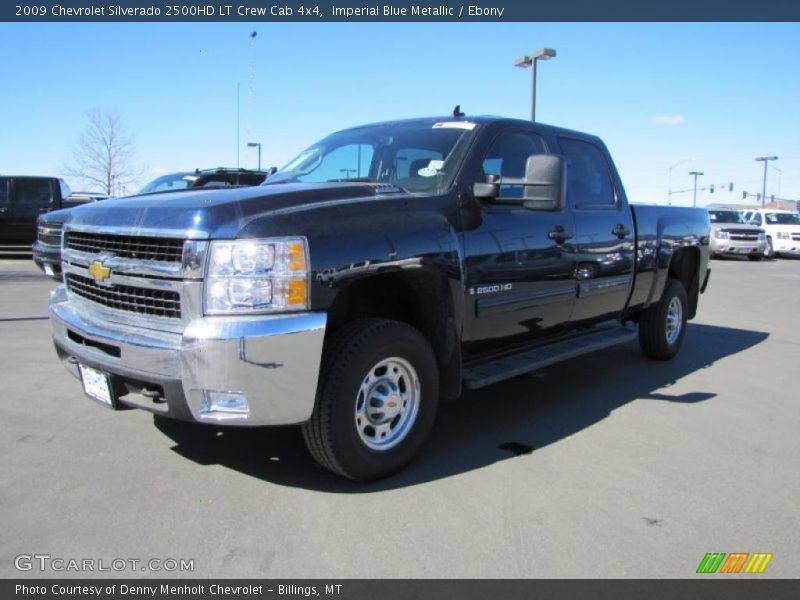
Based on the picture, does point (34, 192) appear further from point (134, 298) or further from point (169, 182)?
point (134, 298)

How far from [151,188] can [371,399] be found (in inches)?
423

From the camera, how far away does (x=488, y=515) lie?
10.1 ft

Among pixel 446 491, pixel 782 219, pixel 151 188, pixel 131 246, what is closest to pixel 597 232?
pixel 446 491

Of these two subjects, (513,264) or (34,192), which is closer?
(513,264)

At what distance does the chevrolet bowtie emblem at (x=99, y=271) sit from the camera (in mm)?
3271

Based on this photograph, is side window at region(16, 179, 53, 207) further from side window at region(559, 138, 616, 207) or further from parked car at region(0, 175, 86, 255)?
side window at region(559, 138, 616, 207)

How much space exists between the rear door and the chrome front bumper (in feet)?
8.42

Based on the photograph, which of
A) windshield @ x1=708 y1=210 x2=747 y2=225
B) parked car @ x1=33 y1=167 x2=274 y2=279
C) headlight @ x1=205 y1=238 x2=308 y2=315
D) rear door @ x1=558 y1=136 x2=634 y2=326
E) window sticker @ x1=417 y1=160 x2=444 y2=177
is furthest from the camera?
windshield @ x1=708 y1=210 x2=747 y2=225

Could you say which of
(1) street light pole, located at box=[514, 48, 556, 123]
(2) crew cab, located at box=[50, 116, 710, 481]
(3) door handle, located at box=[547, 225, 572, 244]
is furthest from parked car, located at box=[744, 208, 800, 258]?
(2) crew cab, located at box=[50, 116, 710, 481]

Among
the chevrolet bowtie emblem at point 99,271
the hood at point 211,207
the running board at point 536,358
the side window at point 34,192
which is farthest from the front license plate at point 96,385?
the side window at point 34,192

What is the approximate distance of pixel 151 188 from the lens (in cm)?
1264

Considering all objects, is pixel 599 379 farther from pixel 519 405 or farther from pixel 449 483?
pixel 449 483

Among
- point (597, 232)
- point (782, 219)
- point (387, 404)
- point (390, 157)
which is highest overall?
point (782, 219)

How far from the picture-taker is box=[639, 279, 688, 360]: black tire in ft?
20.4
